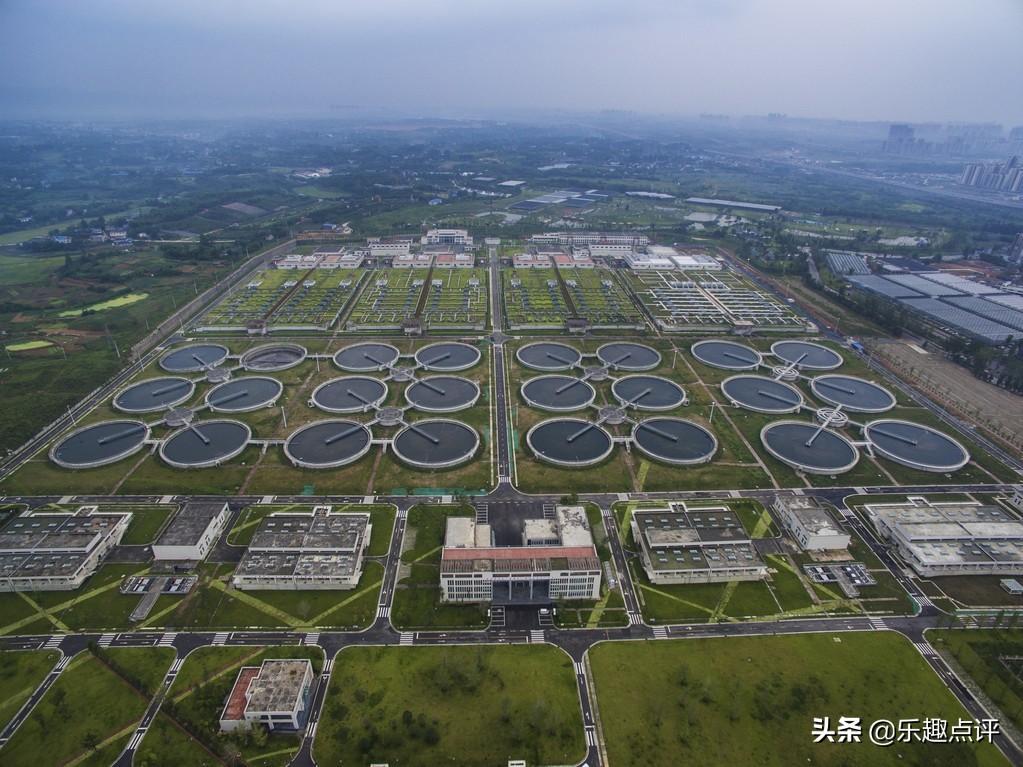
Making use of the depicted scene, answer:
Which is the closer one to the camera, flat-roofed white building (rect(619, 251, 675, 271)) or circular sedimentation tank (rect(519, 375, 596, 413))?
circular sedimentation tank (rect(519, 375, 596, 413))

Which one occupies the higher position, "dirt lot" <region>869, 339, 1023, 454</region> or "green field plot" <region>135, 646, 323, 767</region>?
"dirt lot" <region>869, 339, 1023, 454</region>

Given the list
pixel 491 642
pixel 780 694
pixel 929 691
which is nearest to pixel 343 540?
pixel 491 642

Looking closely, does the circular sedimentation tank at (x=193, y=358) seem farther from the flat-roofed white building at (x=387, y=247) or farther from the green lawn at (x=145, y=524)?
the flat-roofed white building at (x=387, y=247)

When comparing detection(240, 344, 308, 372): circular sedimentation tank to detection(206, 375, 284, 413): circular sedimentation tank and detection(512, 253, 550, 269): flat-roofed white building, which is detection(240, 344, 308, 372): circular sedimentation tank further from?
detection(512, 253, 550, 269): flat-roofed white building

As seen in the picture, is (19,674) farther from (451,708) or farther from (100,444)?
(100,444)

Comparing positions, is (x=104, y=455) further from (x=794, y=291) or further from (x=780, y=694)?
(x=794, y=291)

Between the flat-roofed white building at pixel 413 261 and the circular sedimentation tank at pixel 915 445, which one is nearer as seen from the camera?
the circular sedimentation tank at pixel 915 445

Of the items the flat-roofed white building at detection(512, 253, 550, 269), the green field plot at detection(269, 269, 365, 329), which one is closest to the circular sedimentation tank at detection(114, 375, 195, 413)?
the green field plot at detection(269, 269, 365, 329)

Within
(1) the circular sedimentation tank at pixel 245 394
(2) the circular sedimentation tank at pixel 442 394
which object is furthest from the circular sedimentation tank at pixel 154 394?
(2) the circular sedimentation tank at pixel 442 394
